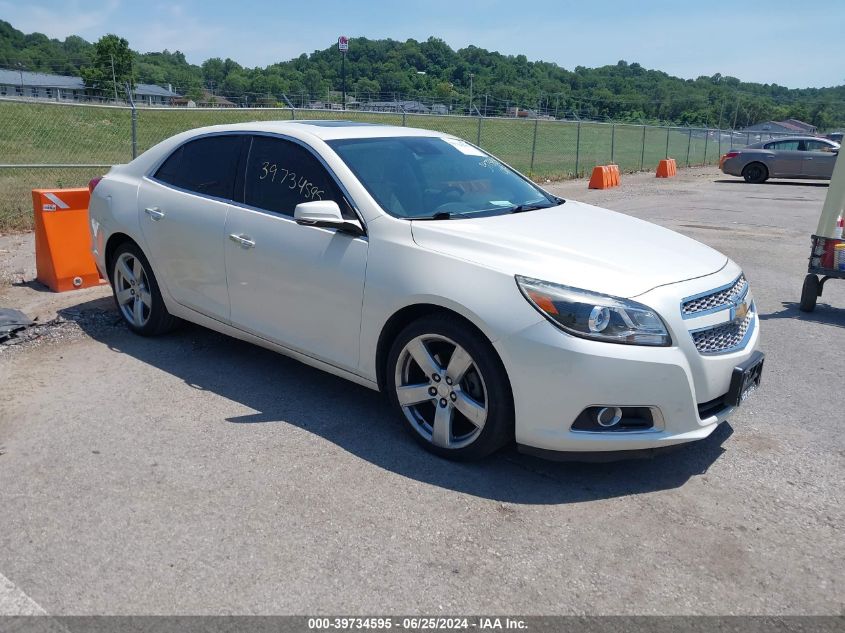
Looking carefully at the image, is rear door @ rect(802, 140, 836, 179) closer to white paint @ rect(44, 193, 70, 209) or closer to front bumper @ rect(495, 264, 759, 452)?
white paint @ rect(44, 193, 70, 209)

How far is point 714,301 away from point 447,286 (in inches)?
52.8

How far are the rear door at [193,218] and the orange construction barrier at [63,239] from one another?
5.76 ft

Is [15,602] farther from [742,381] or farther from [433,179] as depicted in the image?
[742,381]

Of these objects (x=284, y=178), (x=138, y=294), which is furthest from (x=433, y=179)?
(x=138, y=294)

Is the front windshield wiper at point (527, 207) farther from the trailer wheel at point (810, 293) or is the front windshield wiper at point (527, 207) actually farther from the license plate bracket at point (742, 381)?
the trailer wheel at point (810, 293)

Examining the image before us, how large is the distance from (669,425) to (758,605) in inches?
36.7

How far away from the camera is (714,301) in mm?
3924

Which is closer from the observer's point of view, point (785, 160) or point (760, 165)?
point (785, 160)

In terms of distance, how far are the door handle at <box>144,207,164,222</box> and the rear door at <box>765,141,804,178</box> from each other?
74.9 feet

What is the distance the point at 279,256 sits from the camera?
15.3 ft

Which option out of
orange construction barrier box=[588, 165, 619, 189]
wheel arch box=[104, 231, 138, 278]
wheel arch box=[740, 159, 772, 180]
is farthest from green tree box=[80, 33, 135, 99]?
wheel arch box=[104, 231, 138, 278]

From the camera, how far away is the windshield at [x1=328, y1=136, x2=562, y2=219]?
4.50 metres

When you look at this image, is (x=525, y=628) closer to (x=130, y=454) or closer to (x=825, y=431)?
(x=130, y=454)

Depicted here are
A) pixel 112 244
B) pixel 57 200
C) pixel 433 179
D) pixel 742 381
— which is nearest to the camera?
pixel 742 381
